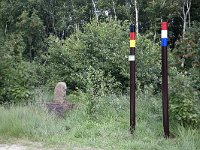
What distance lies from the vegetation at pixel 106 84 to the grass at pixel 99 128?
16mm

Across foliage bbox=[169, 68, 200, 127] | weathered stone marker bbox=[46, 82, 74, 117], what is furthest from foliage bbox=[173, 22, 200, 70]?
foliage bbox=[169, 68, 200, 127]

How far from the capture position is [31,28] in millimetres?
27375

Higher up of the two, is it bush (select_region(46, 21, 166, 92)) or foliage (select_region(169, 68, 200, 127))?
bush (select_region(46, 21, 166, 92))

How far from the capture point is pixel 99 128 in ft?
21.8

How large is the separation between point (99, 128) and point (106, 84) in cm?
383

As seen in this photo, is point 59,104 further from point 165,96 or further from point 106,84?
point 165,96

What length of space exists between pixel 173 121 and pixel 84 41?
7.29 metres

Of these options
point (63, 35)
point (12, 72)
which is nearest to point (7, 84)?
point (12, 72)

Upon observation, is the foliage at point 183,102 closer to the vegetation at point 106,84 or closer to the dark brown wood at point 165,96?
the vegetation at point 106,84

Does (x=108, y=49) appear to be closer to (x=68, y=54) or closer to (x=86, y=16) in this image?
(x=68, y=54)

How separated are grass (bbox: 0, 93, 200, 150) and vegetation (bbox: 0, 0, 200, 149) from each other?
16 mm

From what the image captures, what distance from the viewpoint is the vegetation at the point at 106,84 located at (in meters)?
6.27

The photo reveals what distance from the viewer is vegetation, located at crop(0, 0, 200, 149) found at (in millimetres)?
6270

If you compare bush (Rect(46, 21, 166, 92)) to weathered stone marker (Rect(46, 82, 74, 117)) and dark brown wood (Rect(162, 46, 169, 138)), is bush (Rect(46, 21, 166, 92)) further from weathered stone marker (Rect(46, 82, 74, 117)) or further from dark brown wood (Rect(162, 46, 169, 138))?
dark brown wood (Rect(162, 46, 169, 138))
